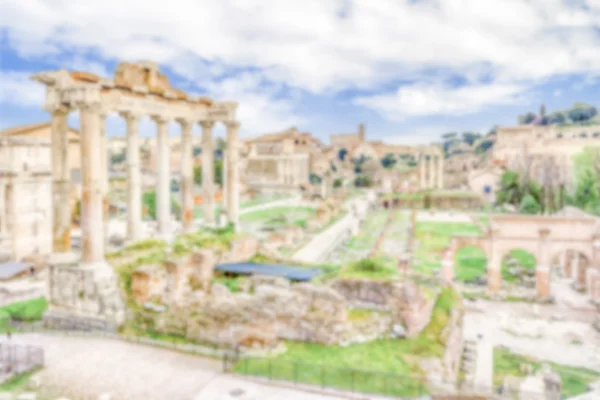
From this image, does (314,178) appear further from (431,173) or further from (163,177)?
(163,177)

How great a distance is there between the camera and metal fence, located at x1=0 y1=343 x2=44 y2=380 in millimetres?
11531

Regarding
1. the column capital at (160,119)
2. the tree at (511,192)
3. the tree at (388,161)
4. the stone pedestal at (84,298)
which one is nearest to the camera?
the stone pedestal at (84,298)

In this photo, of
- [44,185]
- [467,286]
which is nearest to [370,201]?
[467,286]

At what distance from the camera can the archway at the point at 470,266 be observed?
3025cm

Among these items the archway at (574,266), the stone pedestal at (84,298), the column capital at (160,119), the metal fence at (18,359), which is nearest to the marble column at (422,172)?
the archway at (574,266)

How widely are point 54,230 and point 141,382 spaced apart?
21.7 feet

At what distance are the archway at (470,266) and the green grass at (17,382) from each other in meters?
22.9

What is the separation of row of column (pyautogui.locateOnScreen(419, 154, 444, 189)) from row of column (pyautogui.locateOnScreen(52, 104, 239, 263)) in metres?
61.9

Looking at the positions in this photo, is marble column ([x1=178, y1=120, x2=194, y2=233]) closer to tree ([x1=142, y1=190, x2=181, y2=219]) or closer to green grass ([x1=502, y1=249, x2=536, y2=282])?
green grass ([x1=502, y1=249, x2=536, y2=282])

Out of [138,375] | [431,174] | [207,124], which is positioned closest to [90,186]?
[138,375]

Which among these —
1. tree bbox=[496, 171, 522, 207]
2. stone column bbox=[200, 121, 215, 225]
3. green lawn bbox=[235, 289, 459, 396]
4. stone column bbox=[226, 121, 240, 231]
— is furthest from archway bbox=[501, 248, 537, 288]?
tree bbox=[496, 171, 522, 207]

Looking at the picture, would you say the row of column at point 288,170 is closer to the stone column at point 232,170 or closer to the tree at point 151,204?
the tree at point 151,204

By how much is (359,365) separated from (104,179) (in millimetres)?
11008

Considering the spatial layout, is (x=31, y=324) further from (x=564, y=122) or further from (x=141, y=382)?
(x=564, y=122)
